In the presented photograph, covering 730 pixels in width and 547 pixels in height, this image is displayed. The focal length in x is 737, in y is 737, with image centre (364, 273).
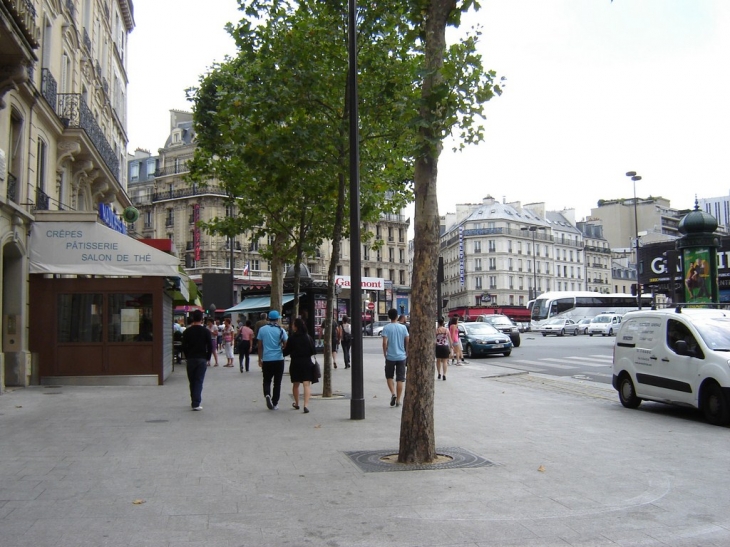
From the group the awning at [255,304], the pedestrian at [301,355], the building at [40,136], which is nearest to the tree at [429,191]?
the pedestrian at [301,355]

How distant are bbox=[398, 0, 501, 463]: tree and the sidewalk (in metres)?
0.65

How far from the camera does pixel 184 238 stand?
244 feet

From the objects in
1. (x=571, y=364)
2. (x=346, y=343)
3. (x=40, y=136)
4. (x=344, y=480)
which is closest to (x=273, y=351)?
(x=344, y=480)

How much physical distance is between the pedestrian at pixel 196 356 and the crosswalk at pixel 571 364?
1155 centimetres

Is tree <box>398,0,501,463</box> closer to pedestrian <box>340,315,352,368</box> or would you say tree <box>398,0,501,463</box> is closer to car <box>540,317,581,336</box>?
pedestrian <box>340,315,352,368</box>

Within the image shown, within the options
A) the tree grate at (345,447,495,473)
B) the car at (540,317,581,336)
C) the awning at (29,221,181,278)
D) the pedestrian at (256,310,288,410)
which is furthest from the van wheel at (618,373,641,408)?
the car at (540,317,581,336)

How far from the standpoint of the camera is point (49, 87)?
19234 mm

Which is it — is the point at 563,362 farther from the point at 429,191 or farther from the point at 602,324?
the point at 602,324

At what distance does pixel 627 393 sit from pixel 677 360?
5.60 feet

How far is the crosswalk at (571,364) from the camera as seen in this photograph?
21.7 meters

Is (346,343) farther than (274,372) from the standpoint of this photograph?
Yes

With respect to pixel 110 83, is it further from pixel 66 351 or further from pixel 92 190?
pixel 66 351

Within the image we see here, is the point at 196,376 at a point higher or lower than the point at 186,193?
lower

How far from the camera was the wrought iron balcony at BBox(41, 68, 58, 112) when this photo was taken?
61.6ft
